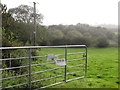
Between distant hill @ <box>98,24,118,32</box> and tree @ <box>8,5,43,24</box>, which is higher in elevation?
tree @ <box>8,5,43,24</box>

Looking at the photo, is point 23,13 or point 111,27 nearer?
point 23,13

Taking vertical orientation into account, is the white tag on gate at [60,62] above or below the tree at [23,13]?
below

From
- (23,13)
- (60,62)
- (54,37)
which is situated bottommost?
(60,62)

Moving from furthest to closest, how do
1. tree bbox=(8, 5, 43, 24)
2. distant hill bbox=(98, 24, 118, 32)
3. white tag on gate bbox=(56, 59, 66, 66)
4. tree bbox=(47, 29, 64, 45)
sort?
1. distant hill bbox=(98, 24, 118, 32)
2. tree bbox=(47, 29, 64, 45)
3. tree bbox=(8, 5, 43, 24)
4. white tag on gate bbox=(56, 59, 66, 66)

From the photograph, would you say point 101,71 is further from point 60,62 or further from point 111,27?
point 111,27

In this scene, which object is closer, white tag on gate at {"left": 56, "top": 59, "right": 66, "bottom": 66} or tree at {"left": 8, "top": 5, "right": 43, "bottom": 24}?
white tag on gate at {"left": 56, "top": 59, "right": 66, "bottom": 66}

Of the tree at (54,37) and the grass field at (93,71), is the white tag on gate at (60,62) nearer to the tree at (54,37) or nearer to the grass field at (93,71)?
the grass field at (93,71)

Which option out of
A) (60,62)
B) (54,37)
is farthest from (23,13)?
(60,62)

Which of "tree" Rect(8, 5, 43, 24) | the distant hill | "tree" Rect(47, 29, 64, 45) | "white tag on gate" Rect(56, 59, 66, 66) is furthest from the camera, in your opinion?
the distant hill

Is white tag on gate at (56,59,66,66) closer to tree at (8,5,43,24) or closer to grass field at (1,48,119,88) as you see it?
grass field at (1,48,119,88)

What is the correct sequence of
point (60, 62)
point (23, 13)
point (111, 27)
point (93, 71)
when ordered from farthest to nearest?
point (111, 27)
point (93, 71)
point (23, 13)
point (60, 62)

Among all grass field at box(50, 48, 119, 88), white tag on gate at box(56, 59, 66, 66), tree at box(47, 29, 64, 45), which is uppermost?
tree at box(47, 29, 64, 45)

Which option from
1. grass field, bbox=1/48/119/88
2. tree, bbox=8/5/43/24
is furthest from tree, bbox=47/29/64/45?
tree, bbox=8/5/43/24

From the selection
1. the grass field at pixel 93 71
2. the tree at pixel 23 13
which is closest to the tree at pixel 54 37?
the grass field at pixel 93 71
